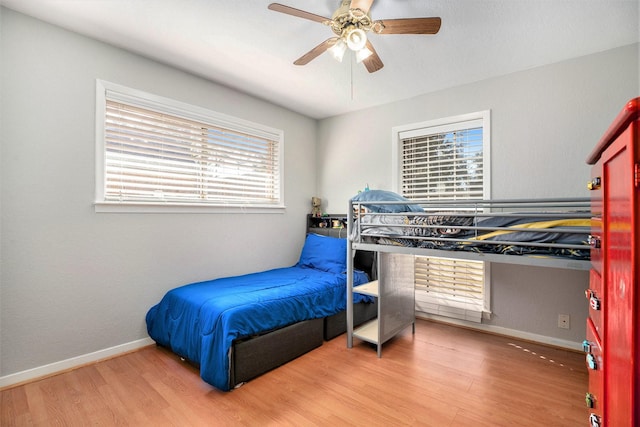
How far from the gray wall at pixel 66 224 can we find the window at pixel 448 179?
2.39 meters

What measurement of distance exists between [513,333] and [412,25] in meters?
2.79

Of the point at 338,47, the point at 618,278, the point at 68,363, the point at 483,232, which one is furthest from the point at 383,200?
the point at 68,363

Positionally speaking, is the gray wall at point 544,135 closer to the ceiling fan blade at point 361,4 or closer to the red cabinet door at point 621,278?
the ceiling fan blade at point 361,4

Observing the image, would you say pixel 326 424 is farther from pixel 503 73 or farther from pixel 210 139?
pixel 503 73

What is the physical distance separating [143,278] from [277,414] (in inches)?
64.2

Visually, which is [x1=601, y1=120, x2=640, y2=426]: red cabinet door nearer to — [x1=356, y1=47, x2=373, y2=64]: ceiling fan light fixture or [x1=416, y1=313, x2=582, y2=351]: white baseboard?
[x1=356, y1=47, x2=373, y2=64]: ceiling fan light fixture

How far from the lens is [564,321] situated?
254 cm

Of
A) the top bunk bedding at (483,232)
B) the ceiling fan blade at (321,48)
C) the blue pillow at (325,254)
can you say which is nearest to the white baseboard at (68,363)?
the blue pillow at (325,254)

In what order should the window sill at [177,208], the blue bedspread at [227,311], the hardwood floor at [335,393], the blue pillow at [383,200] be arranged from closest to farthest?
1. the hardwood floor at [335,393]
2. the blue bedspread at [227,311]
3. the window sill at [177,208]
4. the blue pillow at [383,200]

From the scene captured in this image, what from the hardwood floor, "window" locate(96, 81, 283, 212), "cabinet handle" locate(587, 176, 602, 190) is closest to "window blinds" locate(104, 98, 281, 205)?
"window" locate(96, 81, 283, 212)

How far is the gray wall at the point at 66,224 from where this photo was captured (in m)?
1.99

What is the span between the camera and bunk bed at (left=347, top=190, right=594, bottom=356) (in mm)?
1604

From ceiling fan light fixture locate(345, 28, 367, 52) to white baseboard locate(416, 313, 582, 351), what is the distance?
2795 mm

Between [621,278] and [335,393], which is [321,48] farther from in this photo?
[335,393]
